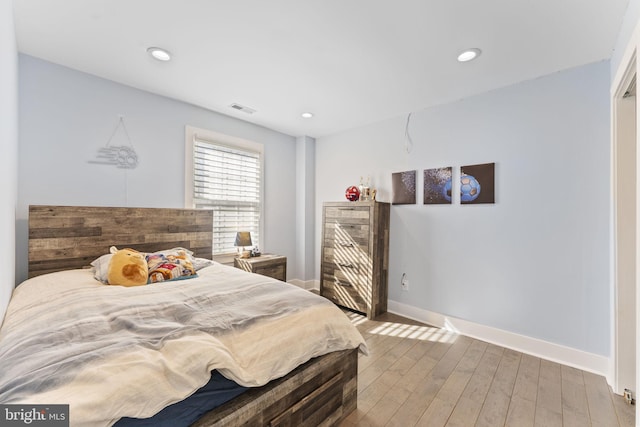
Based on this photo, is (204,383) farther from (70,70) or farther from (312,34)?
(70,70)

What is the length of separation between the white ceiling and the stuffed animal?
63.8 inches

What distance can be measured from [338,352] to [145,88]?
119 inches

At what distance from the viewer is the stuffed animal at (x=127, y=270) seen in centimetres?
198

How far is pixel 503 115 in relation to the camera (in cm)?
265

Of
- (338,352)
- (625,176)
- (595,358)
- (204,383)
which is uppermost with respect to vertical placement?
(625,176)

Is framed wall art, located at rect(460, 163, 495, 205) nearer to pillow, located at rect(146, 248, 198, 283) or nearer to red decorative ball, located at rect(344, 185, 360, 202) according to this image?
red decorative ball, located at rect(344, 185, 360, 202)

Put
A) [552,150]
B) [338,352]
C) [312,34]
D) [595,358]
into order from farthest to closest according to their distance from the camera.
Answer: [552,150] < [595,358] < [312,34] < [338,352]

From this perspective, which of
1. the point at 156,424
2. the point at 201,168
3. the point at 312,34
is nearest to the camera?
the point at 156,424

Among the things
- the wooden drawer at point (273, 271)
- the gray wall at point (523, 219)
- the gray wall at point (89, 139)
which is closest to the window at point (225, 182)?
the gray wall at point (89, 139)

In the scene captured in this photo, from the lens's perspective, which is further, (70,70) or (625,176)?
(70,70)

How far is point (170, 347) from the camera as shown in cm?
106

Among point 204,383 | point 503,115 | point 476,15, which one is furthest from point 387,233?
point 204,383

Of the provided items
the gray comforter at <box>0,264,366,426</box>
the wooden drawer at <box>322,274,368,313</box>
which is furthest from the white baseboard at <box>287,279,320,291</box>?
the gray comforter at <box>0,264,366,426</box>

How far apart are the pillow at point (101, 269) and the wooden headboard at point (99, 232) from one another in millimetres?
257
